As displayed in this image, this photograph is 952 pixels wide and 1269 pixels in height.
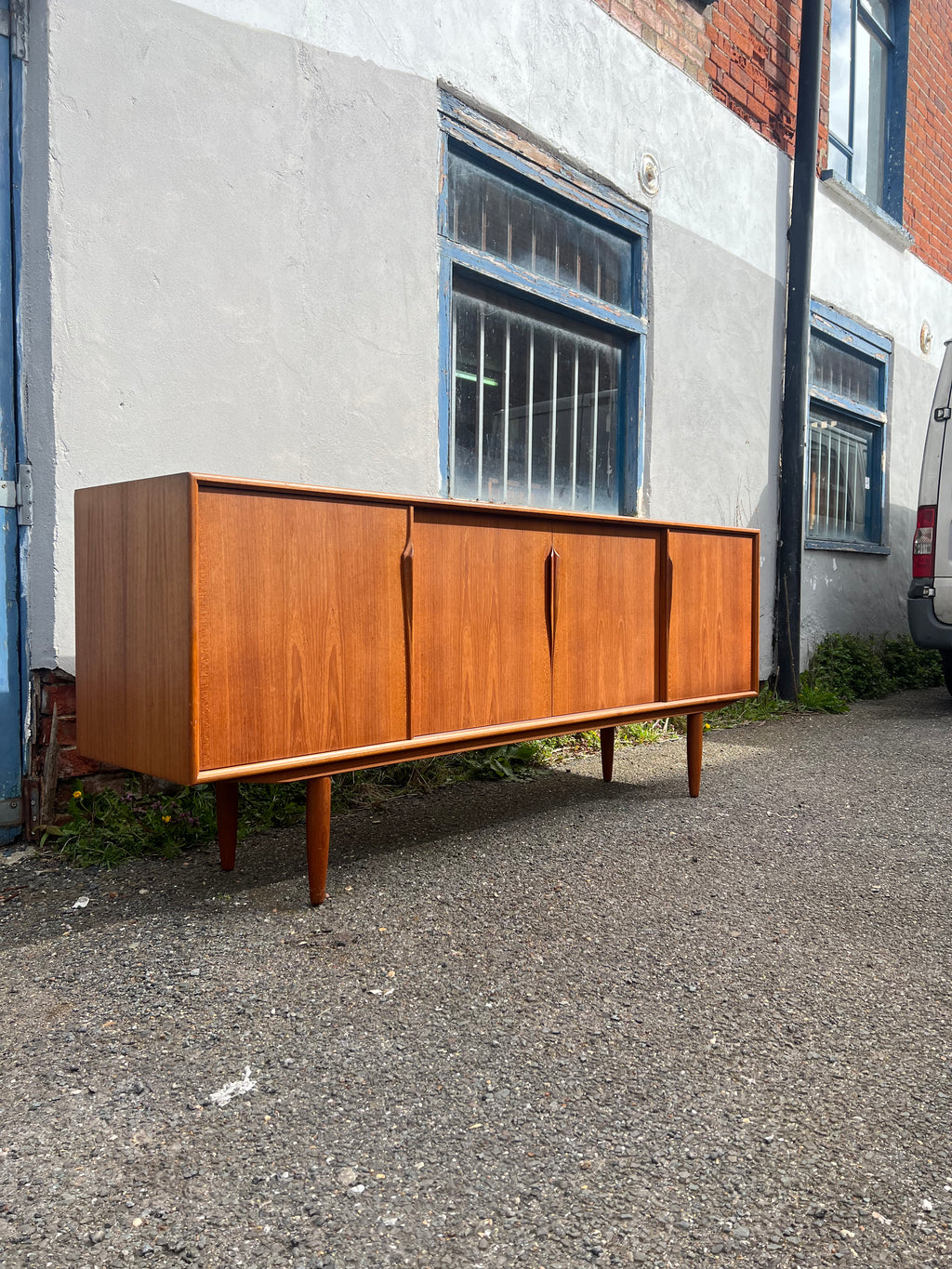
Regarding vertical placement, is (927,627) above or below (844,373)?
below

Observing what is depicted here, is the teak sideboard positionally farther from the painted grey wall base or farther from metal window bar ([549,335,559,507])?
metal window bar ([549,335,559,507])

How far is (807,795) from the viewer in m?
3.60

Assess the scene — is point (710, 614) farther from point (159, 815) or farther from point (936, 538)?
point (936, 538)

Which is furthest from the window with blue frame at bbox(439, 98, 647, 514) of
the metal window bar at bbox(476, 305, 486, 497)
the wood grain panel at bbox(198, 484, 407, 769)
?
the wood grain panel at bbox(198, 484, 407, 769)

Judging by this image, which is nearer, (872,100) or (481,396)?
(481,396)

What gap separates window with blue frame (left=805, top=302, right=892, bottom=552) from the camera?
6695mm

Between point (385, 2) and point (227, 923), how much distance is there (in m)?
3.52

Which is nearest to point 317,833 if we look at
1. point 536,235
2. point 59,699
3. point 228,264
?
point 59,699

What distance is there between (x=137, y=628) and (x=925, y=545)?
5109mm

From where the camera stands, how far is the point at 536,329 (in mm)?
4414

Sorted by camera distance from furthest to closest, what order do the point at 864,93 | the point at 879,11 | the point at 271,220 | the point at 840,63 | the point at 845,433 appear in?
the point at 879,11 < the point at 864,93 < the point at 845,433 < the point at 840,63 < the point at 271,220

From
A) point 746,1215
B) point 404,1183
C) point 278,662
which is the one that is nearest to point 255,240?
point 278,662

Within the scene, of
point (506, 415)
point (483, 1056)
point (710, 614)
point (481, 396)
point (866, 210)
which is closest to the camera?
point (483, 1056)

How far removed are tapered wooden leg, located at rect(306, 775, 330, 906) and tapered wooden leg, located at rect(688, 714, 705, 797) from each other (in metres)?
1.73
